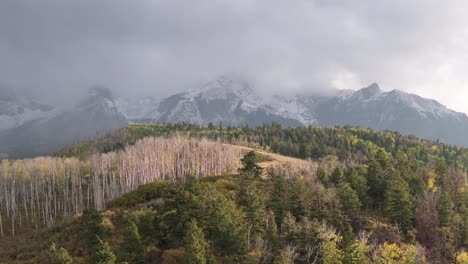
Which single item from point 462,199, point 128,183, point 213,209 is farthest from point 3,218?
point 462,199

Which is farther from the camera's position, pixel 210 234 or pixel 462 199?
pixel 462 199

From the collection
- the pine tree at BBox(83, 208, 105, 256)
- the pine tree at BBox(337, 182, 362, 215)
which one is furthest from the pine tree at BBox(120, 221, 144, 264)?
the pine tree at BBox(337, 182, 362, 215)

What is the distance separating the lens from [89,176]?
15462cm

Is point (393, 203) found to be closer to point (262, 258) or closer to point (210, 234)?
point (262, 258)

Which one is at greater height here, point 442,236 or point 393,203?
point 393,203

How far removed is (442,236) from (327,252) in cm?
A: 4174

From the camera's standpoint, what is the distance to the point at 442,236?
85.2 m

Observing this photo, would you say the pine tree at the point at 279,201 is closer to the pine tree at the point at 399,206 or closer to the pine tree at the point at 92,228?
the pine tree at the point at 399,206

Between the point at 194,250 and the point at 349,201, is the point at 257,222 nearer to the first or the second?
the point at 194,250

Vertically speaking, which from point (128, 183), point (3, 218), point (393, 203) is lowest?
point (3, 218)

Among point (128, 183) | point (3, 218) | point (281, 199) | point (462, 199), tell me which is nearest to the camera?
point (281, 199)

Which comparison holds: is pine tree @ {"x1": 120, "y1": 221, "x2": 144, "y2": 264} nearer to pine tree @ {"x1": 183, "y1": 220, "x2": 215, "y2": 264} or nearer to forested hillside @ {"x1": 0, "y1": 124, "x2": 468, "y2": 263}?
forested hillside @ {"x1": 0, "y1": 124, "x2": 468, "y2": 263}

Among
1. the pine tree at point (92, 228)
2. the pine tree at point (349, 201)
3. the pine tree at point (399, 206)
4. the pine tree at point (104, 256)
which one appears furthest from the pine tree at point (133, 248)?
the pine tree at point (399, 206)

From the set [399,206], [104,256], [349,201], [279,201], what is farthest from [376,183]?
[104,256]
